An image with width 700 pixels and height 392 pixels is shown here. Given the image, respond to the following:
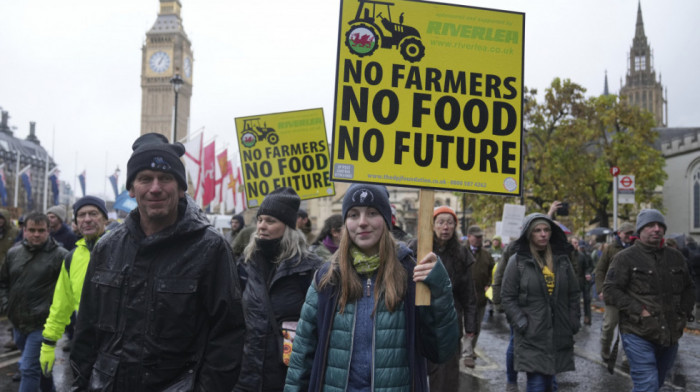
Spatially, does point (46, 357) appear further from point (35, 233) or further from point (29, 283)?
point (35, 233)

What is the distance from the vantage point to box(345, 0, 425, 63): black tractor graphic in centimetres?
324

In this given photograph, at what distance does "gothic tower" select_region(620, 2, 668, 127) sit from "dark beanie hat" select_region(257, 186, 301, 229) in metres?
111

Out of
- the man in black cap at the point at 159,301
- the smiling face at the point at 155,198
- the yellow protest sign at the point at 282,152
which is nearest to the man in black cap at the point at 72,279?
the man in black cap at the point at 159,301

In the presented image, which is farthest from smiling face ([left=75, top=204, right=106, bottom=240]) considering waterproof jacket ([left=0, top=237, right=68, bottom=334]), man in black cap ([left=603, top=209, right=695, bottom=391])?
man in black cap ([left=603, top=209, right=695, bottom=391])

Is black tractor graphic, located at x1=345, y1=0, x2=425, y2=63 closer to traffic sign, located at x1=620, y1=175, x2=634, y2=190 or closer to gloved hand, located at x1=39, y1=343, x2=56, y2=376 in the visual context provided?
gloved hand, located at x1=39, y1=343, x2=56, y2=376

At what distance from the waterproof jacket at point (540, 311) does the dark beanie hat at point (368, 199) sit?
280 centimetres

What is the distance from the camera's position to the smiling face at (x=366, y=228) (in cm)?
293

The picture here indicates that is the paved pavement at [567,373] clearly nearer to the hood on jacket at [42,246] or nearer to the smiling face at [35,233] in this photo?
the hood on jacket at [42,246]

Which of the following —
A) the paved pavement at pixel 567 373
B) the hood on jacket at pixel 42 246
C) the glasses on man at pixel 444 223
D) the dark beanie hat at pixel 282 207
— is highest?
the dark beanie hat at pixel 282 207

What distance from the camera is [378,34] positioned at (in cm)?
327

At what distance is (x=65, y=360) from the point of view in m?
8.11

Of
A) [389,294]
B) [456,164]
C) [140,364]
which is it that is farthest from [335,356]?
[456,164]

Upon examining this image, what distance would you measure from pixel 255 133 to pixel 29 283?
3.11 meters

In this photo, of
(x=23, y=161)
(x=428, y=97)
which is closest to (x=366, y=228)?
(x=428, y=97)
